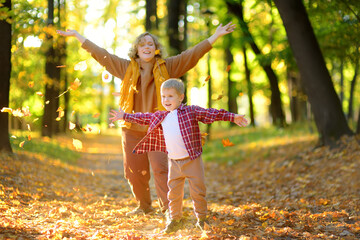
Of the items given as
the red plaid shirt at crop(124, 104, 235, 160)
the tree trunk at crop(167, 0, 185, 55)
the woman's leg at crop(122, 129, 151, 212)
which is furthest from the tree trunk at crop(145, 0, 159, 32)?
the red plaid shirt at crop(124, 104, 235, 160)

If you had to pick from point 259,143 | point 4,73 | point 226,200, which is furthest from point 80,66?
point 259,143

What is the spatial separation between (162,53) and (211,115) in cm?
145

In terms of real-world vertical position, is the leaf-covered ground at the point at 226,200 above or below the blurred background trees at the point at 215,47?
below

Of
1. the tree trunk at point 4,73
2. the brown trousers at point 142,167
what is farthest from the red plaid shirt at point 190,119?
the tree trunk at point 4,73

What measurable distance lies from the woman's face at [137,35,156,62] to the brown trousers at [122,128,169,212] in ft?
3.41

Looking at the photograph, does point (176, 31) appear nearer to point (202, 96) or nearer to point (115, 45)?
point (115, 45)

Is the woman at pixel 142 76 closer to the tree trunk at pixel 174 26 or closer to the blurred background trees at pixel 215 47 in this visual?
the blurred background trees at pixel 215 47

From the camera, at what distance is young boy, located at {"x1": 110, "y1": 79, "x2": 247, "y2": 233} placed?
4.16 metres

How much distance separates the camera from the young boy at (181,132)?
416cm

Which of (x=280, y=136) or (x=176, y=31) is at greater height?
(x=176, y=31)

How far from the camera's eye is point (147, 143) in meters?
4.49

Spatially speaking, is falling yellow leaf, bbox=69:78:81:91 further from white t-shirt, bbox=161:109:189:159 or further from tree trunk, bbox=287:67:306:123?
tree trunk, bbox=287:67:306:123

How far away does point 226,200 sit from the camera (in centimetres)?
688

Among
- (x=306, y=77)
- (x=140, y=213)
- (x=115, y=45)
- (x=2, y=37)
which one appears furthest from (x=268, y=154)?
(x=115, y=45)
